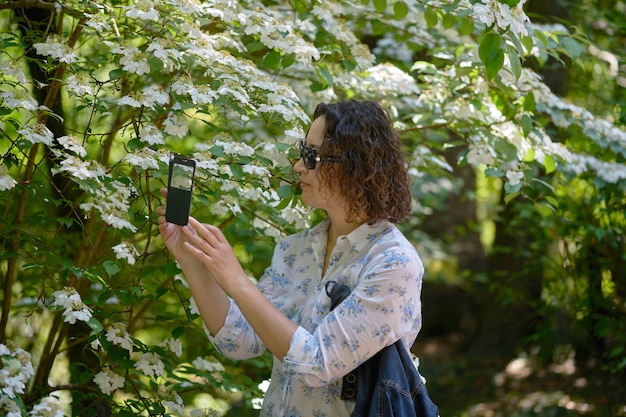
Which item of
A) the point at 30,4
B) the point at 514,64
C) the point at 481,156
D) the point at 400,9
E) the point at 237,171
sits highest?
the point at 514,64

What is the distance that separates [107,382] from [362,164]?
0.98 meters

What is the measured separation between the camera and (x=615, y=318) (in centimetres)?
412

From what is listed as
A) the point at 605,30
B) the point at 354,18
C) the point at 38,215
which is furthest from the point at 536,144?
the point at 605,30

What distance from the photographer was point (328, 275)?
1.96 m

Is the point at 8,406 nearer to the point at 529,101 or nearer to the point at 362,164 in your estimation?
the point at 362,164

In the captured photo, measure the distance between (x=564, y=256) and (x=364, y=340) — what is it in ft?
9.62

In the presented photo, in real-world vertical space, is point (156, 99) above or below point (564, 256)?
above

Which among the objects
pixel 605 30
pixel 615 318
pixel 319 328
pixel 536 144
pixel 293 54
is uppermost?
pixel 293 54

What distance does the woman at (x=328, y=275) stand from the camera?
5.76ft

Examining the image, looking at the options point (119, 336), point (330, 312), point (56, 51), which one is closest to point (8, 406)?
point (119, 336)

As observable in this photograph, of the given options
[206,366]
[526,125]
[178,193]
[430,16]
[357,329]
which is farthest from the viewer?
[430,16]

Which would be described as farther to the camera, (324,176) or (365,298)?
(324,176)

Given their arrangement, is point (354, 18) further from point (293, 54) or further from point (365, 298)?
point (365, 298)

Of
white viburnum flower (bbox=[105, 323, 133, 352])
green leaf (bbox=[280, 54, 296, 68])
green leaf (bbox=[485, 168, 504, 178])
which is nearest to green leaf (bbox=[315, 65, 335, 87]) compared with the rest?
green leaf (bbox=[280, 54, 296, 68])
